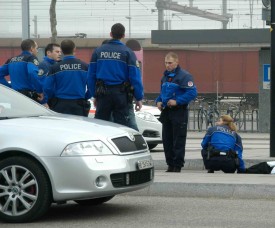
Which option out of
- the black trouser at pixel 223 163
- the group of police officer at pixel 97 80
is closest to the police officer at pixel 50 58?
the group of police officer at pixel 97 80

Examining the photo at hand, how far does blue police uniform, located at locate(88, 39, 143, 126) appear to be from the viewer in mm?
10867

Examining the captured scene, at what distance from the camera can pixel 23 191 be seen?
799 centimetres

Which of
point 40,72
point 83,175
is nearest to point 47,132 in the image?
point 83,175

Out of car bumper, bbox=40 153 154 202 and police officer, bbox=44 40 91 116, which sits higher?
police officer, bbox=44 40 91 116

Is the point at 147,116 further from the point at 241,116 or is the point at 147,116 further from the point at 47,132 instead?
the point at 241,116

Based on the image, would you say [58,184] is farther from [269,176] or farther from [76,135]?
[269,176]

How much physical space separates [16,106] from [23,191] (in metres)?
1.28

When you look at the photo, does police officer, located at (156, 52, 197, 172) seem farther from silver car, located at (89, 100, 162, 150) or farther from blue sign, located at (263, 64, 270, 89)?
blue sign, located at (263, 64, 270, 89)

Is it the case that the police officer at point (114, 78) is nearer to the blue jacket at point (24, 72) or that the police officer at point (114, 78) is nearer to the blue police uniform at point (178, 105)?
the blue police uniform at point (178, 105)

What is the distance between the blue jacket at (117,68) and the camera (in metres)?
10.9

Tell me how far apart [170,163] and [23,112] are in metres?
3.59

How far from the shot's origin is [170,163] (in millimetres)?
12086

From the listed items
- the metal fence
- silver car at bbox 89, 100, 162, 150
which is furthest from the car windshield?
the metal fence

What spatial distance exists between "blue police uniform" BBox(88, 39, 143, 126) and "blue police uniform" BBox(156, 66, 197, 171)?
102 centimetres
